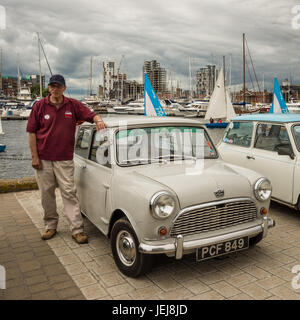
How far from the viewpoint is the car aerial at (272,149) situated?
519 centimetres

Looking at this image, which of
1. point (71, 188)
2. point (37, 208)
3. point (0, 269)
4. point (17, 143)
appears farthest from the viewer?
point (17, 143)

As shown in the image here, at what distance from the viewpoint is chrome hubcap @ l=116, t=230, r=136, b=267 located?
3.48 m

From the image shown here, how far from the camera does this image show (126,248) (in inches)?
141

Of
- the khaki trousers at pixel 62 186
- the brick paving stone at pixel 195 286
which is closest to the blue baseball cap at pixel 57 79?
the khaki trousers at pixel 62 186

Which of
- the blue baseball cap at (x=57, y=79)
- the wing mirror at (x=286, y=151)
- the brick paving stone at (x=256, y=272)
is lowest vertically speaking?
the brick paving stone at (x=256, y=272)

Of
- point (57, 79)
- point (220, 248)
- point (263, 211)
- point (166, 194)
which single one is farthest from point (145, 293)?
point (57, 79)

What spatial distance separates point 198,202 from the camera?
3324 millimetres

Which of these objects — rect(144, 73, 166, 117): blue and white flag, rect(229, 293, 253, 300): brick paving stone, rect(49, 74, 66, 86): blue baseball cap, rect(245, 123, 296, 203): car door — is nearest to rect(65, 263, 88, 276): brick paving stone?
rect(229, 293, 253, 300): brick paving stone

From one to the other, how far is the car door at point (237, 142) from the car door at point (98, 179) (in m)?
3.03

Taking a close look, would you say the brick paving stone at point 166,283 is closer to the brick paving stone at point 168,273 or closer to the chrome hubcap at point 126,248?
the brick paving stone at point 168,273

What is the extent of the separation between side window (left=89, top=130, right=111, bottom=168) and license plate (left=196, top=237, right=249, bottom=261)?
4.90 feet

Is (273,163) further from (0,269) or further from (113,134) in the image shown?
(0,269)
